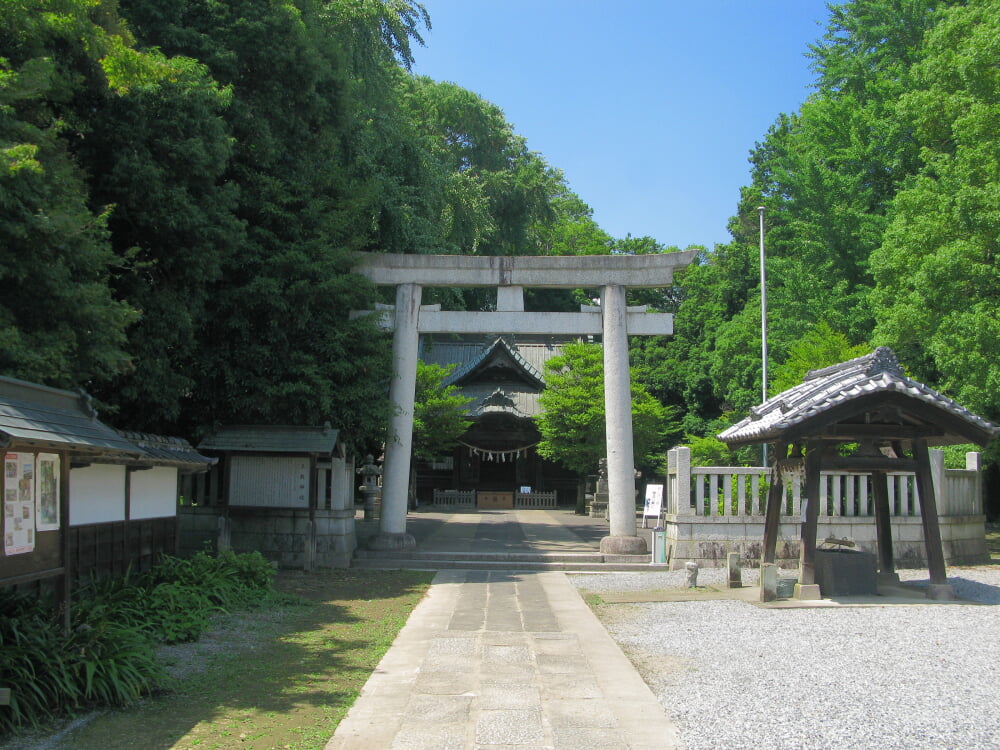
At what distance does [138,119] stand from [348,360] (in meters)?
5.13

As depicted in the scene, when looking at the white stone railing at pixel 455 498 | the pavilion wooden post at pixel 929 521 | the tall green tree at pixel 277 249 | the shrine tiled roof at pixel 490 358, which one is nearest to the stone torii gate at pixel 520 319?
the tall green tree at pixel 277 249

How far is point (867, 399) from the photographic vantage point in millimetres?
10180

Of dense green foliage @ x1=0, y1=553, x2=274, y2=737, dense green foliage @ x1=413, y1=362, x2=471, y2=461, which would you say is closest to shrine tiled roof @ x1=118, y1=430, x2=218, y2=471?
dense green foliage @ x1=0, y1=553, x2=274, y2=737

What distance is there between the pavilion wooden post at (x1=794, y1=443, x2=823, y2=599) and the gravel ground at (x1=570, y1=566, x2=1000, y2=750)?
0.53 meters

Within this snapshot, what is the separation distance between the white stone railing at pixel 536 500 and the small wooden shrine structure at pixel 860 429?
2080 centimetres

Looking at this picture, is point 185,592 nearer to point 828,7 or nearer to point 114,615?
point 114,615

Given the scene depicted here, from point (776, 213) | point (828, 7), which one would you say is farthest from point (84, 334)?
point (828, 7)

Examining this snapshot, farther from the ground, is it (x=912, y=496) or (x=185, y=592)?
(x=912, y=496)

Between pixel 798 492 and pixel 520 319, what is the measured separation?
591cm

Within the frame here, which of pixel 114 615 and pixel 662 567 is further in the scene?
pixel 662 567

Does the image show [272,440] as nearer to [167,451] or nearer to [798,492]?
[167,451]

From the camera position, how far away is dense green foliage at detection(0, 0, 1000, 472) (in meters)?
9.14

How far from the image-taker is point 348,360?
1425 centimetres

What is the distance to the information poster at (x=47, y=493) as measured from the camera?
6168 millimetres
